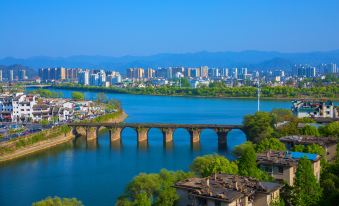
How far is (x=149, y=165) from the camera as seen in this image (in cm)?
1066

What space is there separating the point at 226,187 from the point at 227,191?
0.50ft

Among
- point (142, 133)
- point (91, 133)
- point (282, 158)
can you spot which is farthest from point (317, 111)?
point (282, 158)

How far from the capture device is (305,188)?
5312mm

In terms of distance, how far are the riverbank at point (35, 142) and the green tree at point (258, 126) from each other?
203 inches

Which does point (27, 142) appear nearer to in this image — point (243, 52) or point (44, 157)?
point (44, 157)

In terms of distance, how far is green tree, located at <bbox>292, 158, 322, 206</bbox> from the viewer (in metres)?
5.23

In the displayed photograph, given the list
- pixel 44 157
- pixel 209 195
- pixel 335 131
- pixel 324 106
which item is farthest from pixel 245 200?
pixel 324 106

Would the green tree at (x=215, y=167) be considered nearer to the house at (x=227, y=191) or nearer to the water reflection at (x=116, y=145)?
the house at (x=227, y=191)

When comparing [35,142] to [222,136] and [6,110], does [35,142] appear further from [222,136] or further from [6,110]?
[6,110]

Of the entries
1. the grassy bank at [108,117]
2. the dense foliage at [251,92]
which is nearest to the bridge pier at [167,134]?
the grassy bank at [108,117]

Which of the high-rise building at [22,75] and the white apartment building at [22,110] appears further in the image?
the high-rise building at [22,75]

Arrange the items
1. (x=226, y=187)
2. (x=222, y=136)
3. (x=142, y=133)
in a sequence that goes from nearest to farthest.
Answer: (x=226, y=187) < (x=222, y=136) < (x=142, y=133)

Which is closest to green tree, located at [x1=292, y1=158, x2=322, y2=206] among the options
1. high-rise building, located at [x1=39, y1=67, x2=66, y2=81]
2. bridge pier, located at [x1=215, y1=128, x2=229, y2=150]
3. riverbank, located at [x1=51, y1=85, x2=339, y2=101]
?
bridge pier, located at [x1=215, y1=128, x2=229, y2=150]

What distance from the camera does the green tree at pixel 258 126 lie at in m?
11.8
